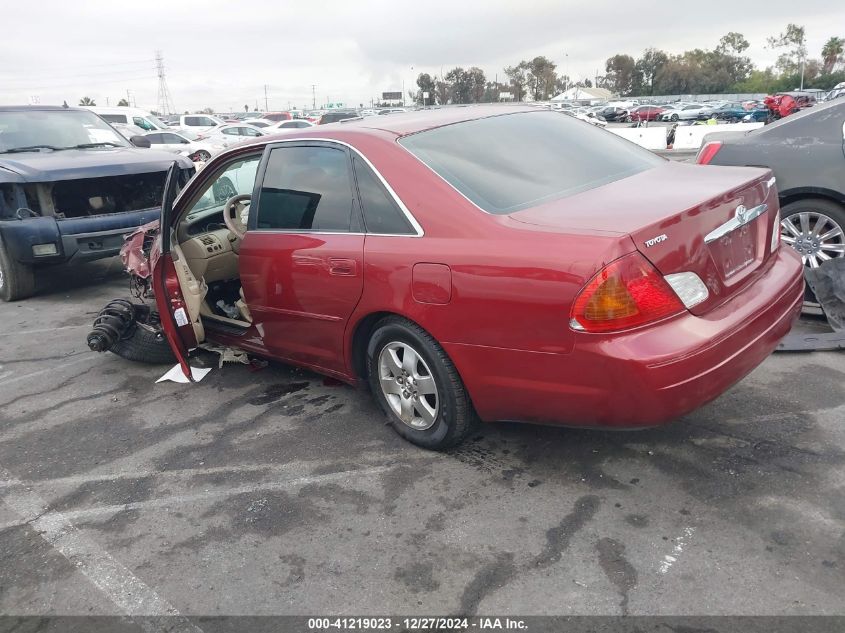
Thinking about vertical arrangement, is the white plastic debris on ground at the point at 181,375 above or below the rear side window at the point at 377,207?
below

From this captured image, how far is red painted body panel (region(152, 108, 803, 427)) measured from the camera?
2.58 metres

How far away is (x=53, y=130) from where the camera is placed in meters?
8.04

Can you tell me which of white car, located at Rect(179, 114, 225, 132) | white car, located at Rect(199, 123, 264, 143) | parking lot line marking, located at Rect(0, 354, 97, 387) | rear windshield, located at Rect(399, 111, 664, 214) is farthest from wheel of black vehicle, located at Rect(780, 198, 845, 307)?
white car, located at Rect(179, 114, 225, 132)

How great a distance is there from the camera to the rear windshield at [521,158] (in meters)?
3.14

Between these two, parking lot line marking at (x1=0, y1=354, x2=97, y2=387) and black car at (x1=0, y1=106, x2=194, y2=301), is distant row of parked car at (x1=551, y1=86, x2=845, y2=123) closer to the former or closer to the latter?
black car at (x1=0, y1=106, x2=194, y2=301)

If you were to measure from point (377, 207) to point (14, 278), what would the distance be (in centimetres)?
537

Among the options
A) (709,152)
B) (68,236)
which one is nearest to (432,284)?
(709,152)

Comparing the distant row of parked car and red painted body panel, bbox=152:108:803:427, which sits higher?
red painted body panel, bbox=152:108:803:427

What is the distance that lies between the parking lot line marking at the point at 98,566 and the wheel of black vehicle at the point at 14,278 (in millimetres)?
4379

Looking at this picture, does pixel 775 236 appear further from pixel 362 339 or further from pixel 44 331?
pixel 44 331

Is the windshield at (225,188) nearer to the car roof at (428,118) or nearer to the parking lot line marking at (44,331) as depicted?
the car roof at (428,118)

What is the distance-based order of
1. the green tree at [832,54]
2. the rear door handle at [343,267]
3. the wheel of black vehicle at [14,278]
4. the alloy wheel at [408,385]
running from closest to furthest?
the alloy wheel at [408,385] → the rear door handle at [343,267] → the wheel of black vehicle at [14,278] → the green tree at [832,54]

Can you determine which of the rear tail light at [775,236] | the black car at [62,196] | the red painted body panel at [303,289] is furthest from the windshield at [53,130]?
the rear tail light at [775,236]

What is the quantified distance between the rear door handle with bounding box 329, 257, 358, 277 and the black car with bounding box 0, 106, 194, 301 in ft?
11.2
